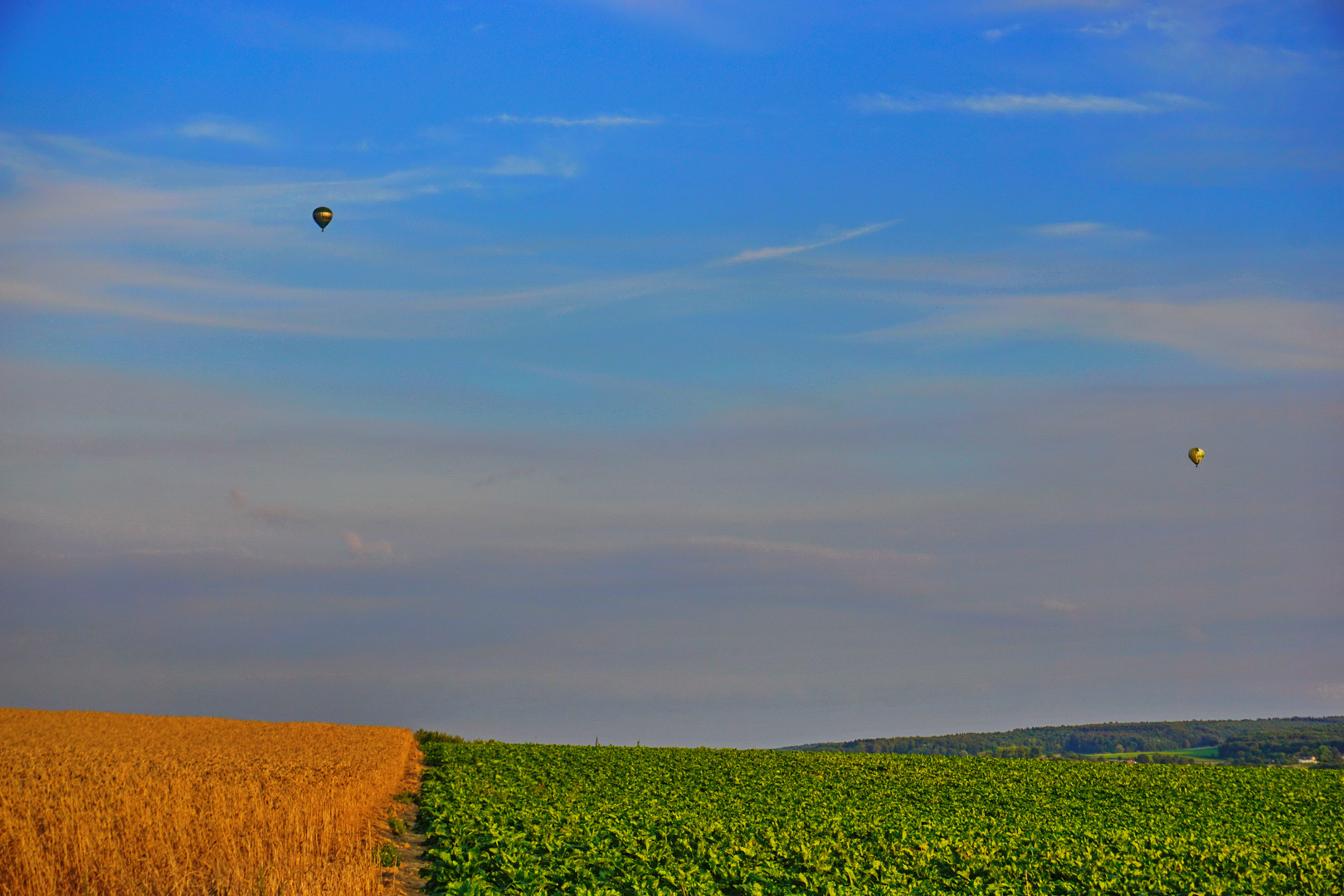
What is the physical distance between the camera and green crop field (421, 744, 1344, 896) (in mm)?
19547

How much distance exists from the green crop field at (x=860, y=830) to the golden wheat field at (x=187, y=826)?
86.4 inches

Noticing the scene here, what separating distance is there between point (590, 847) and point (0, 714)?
6671 centimetres

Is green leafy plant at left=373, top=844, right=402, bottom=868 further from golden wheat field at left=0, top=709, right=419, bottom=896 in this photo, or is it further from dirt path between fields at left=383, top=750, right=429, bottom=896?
golden wheat field at left=0, top=709, right=419, bottom=896

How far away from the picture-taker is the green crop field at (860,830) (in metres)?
19.5

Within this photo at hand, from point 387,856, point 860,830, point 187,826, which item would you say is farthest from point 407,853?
point 860,830

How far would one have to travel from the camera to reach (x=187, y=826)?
57.2ft

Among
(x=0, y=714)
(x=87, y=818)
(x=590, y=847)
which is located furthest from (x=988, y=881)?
(x=0, y=714)

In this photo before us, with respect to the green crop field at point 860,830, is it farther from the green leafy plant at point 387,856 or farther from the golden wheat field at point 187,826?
the golden wheat field at point 187,826

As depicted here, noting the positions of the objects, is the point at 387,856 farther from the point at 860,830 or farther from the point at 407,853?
the point at 860,830

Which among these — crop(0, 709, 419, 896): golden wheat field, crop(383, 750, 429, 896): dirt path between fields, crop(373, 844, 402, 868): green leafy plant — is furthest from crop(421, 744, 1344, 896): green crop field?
crop(0, 709, 419, 896): golden wheat field

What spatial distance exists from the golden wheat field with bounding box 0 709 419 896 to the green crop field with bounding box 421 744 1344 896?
2195 mm

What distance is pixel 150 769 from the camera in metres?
28.7

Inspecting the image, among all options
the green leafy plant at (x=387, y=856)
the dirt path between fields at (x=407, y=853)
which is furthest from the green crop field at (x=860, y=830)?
the green leafy plant at (x=387, y=856)

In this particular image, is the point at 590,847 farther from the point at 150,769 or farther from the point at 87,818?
the point at 150,769
